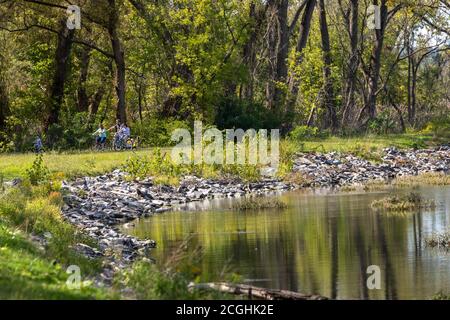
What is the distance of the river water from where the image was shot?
1688 cm

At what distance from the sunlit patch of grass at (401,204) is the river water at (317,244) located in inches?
18.4

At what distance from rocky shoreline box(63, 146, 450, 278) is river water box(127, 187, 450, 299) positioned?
36.1 inches

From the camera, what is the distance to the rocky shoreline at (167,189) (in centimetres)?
2320

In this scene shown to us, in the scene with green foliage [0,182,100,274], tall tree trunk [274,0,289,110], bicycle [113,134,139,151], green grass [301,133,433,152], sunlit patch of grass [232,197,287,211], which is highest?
tall tree trunk [274,0,289,110]

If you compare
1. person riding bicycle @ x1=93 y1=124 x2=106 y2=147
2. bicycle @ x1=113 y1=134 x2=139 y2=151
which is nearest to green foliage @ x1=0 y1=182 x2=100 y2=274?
bicycle @ x1=113 y1=134 x2=139 y2=151

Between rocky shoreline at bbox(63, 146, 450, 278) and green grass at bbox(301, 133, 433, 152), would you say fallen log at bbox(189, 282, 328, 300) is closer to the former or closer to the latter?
rocky shoreline at bbox(63, 146, 450, 278)

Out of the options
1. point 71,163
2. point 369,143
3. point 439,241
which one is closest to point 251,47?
point 369,143

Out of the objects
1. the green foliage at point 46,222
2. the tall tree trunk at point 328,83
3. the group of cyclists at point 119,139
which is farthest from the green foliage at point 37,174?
the tall tree trunk at point 328,83

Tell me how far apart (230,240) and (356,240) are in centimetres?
297

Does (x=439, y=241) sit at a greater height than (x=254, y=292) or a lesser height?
lesser

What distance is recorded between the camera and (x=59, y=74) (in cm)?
5425

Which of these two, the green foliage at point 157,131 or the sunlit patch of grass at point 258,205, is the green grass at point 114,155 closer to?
the green foliage at point 157,131

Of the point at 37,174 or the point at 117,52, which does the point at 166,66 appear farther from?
the point at 37,174

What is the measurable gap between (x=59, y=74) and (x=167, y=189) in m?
20.3
